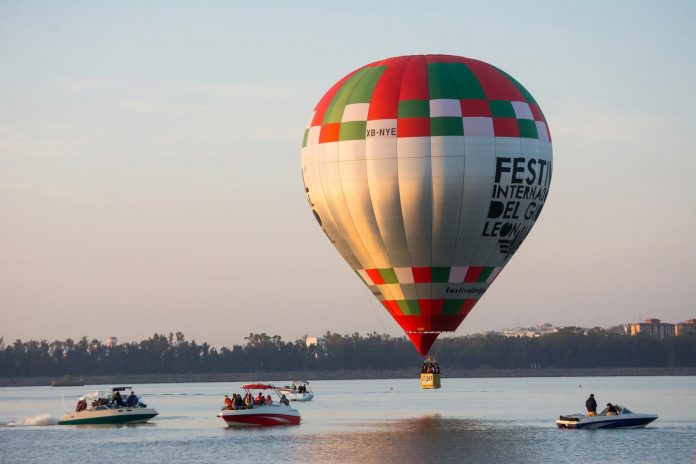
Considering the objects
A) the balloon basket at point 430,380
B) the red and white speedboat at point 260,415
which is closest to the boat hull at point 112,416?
the red and white speedboat at point 260,415

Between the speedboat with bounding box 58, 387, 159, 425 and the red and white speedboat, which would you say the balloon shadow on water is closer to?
the red and white speedboat

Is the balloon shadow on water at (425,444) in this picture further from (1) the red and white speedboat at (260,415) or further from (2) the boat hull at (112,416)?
(2) the boat hull at (112,416)

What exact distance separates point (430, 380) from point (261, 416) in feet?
35.7

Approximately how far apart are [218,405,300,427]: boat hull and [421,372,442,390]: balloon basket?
33.1 ft

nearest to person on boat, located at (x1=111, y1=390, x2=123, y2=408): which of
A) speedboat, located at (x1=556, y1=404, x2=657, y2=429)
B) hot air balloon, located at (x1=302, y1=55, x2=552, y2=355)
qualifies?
hot air balloon, located at (x1=302, y1=55, x2=552, y2=355)

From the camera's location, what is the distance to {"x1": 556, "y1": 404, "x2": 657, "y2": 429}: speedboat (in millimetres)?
62906

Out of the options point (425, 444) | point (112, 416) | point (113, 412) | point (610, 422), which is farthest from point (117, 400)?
point (610, 422)

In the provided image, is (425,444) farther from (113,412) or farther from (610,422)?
(113,412)

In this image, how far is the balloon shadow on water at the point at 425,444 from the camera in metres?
55.2

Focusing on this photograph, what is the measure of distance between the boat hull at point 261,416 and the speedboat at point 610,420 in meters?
14.1

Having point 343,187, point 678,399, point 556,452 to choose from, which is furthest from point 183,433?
point 678,399

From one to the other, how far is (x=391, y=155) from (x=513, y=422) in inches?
891

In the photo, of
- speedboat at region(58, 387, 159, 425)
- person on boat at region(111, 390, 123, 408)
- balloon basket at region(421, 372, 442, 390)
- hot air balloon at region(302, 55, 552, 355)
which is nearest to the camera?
hot air balloon at region(302, 55, 552, 355)

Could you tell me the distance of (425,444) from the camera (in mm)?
61750
